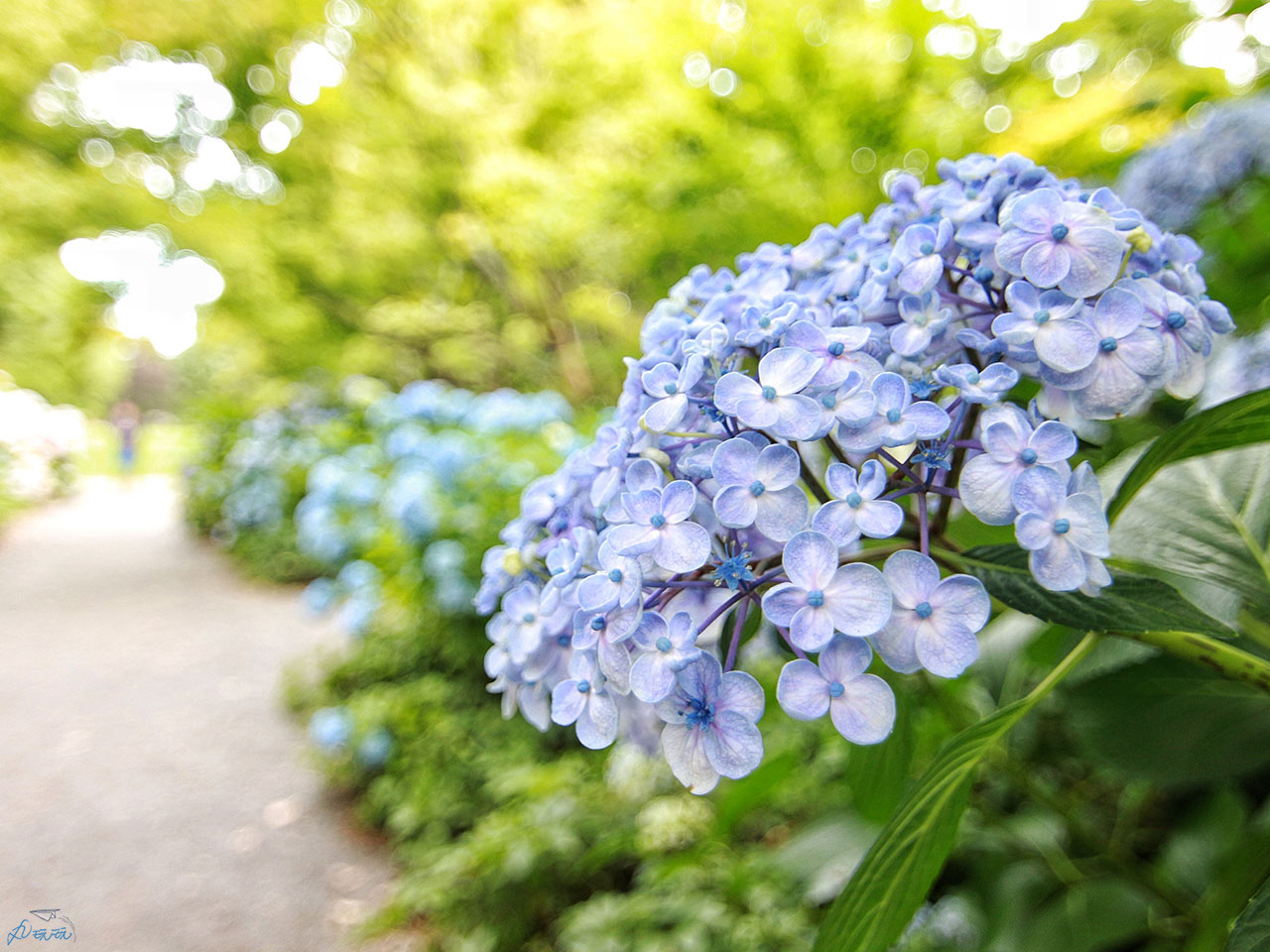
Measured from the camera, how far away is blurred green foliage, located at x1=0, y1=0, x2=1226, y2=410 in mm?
3801

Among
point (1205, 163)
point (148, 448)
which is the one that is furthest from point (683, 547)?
point (148, 448)

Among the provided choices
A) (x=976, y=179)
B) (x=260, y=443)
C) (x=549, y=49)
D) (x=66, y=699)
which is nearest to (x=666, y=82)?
(x=549, y=49)

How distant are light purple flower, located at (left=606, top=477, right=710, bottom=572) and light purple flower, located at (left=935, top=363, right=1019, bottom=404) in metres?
0.12

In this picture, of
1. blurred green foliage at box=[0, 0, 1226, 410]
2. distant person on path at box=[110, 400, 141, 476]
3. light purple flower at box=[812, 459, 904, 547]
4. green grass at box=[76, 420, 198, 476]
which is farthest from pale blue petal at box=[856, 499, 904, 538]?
distant person on path at box=[110, 400, 141, 476]

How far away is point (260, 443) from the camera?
195 inches

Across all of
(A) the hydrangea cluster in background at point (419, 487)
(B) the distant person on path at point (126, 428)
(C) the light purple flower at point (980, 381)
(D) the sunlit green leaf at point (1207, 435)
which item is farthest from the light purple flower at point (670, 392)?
(B) the distant person on path at point (126, 428)

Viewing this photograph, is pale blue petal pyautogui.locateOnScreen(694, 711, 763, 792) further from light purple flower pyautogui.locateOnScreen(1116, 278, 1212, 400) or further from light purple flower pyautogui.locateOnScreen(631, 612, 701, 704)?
light purple flower pyautogui.locateOnScreen(1116, 278, 1212, 400)

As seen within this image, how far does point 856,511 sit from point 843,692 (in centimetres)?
7

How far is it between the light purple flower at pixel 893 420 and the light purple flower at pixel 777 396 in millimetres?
22

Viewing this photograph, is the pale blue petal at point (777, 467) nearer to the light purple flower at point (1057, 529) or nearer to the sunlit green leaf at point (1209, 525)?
the light purple flower at point (1057, 529)

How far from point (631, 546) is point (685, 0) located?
218 inches

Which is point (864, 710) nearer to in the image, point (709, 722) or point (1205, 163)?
point (709, 722)

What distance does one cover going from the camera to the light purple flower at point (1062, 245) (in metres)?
0.32

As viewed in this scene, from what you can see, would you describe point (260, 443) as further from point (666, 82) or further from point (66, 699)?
point (666, 82)
